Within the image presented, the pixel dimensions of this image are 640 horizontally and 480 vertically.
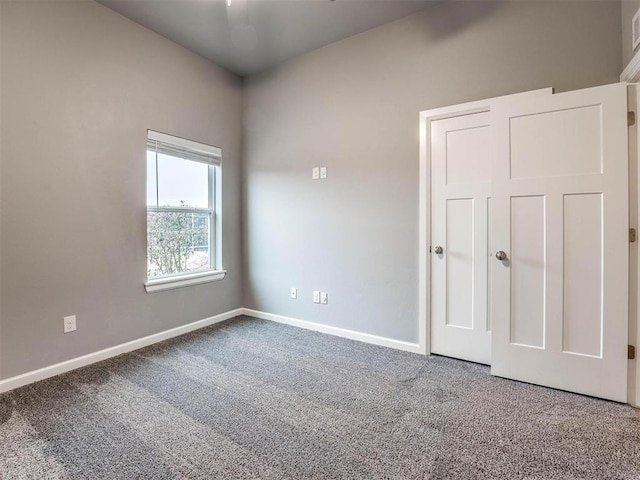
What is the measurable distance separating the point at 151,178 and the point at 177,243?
0.72 meters

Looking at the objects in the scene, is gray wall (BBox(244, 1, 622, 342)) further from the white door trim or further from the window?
the window

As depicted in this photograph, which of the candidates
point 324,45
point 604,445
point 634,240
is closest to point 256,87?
point 324,45

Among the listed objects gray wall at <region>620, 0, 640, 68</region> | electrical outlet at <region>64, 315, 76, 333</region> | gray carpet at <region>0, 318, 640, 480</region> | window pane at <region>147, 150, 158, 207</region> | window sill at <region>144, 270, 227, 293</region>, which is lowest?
gray carpet at <region>0, 318, 640, 480</region>

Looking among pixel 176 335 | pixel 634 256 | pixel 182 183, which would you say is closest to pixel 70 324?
pixel 176 335

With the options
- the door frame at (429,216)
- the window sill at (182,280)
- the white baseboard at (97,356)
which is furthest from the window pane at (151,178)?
the door frame at (429,216)

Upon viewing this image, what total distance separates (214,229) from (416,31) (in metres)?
2.88

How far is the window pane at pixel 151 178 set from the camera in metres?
2.94

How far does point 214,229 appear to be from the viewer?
3.64 m

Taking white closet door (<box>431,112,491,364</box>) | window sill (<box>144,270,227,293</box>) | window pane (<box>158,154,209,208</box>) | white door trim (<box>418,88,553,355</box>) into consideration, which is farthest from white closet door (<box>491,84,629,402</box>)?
window pane (<box>158,154,209,208</box>)

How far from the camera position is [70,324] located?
2.42 metres

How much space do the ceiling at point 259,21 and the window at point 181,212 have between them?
0.98m

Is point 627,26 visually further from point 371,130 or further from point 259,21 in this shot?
point 259,21

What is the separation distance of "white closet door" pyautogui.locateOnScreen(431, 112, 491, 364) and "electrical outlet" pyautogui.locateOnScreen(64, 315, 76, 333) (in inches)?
117

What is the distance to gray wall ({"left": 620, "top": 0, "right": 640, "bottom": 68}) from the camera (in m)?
1.86
